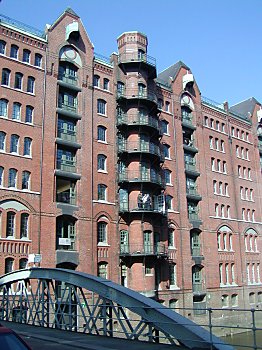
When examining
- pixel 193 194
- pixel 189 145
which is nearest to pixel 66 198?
pixel 193 194

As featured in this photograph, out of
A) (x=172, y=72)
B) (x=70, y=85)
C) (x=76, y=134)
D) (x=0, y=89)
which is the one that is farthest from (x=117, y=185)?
(x=172, y=72)

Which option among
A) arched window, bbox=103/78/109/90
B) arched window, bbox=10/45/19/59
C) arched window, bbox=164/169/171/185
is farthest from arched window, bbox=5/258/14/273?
arched window, bbox=103/78/109/90

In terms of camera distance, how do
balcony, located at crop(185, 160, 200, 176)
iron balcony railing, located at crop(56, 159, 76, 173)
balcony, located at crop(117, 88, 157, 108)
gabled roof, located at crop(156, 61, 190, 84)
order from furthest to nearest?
gabled roof, located at crop(156, 61, 190, 84) < balcony, located at crop(185, 160, 200, 176) < balcony, located at crop(117, 88, 157, 108) < iron balcony railing, located at crop(56, 159, 76, 173)

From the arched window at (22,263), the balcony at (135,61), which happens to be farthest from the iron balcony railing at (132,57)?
the arched window at (22,263)

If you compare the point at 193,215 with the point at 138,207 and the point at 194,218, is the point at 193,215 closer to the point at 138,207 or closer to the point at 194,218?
the point at 194,218

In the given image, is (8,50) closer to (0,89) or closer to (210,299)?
(0,89)

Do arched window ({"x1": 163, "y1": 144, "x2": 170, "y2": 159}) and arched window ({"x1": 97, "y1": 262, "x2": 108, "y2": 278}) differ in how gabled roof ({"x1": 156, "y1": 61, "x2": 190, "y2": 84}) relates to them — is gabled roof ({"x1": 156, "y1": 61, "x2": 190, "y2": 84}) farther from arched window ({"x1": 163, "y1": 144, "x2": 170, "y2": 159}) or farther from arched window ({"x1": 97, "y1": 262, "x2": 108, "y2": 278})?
arched window ({"x1": 97, "y1": 262, "x2": 108, "y2": 278})

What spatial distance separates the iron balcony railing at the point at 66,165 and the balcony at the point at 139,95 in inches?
288

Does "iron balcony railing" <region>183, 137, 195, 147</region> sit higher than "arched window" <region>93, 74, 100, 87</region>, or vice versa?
"arched window" <region>93, 74, 100, 87</region>

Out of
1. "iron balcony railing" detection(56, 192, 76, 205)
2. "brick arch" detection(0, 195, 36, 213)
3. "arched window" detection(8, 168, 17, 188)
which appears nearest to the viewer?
"brick arch" detection(0, 195, 36, 213)

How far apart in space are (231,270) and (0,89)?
90.5ft

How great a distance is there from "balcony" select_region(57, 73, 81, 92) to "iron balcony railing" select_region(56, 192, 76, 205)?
320 inches

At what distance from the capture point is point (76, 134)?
30.0 metres

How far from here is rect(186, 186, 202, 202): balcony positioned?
122ft
